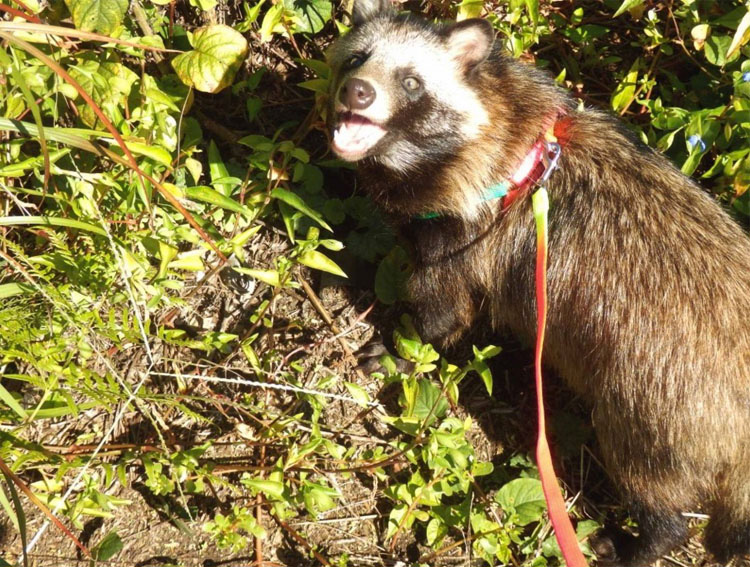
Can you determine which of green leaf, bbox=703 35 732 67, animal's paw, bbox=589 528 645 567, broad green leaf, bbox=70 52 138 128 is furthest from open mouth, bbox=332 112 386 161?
animal's paw, bbox=589 528 645 567

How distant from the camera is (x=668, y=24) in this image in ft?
14.7

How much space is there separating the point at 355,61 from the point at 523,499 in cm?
241

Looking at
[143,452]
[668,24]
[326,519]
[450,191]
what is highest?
[668,24]

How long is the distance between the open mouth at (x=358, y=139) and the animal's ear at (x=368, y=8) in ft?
2.35

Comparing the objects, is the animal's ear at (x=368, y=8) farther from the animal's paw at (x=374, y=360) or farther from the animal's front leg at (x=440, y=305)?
the animal's paw at (x=374, y=360)

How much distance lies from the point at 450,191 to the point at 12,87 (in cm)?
218

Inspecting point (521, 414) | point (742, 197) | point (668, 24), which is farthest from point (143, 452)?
point (668, 24)

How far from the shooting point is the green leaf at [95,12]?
3.29 m

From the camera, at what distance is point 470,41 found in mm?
3371

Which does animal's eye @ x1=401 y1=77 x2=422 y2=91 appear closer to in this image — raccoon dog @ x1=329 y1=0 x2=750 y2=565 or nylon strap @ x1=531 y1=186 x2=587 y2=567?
raccoon dog @ x1=329 y1=0 x2=750 y2=565

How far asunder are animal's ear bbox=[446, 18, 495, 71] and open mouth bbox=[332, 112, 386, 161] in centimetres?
56

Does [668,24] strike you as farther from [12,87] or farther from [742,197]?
[12,87]

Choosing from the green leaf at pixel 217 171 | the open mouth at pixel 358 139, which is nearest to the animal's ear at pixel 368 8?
the open mouth at pixel 358 139

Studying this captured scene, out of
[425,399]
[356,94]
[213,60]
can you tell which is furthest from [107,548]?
[213,60]
